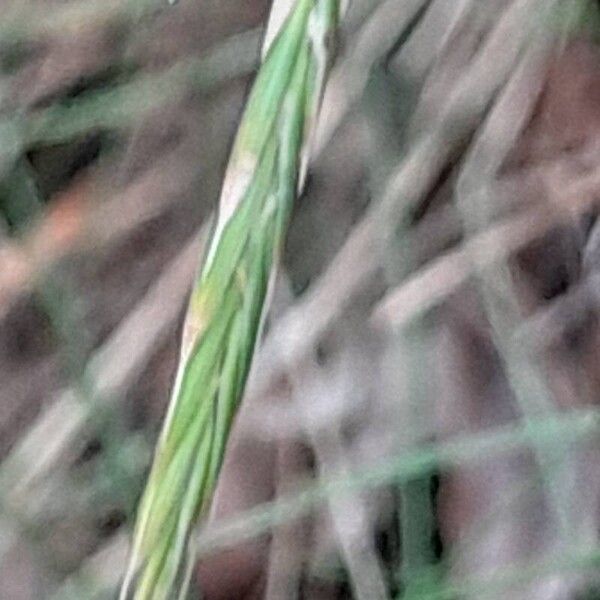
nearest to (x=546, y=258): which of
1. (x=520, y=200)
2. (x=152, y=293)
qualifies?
(x=520, y=200)

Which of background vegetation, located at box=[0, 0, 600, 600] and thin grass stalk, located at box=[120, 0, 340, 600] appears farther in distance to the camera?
background vegetation, located at box=[0, 0, 600, 600]

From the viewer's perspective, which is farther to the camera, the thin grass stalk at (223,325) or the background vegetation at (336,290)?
the background vegetation at (336,290)

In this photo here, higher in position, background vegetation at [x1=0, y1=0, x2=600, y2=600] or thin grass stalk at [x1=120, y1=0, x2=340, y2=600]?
thin grass stalk at [x1=120, y1=0, x2=340, y2=600]

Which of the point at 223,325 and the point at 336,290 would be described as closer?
the point at 223,325

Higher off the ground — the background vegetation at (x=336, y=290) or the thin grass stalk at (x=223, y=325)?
the thin grass stalk at (x=223, y=325)

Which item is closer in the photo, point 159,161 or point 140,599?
point 140,599

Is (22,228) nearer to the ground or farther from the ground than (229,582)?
farther from the ground

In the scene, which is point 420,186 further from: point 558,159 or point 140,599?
point 140,599

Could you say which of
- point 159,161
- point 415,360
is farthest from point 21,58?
point 415,360
